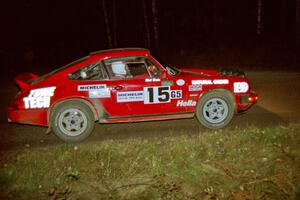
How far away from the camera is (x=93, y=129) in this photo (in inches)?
348

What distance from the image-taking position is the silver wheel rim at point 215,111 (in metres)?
8.48

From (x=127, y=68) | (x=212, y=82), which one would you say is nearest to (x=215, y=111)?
(x=212, y=82)

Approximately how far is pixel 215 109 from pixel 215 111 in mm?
42

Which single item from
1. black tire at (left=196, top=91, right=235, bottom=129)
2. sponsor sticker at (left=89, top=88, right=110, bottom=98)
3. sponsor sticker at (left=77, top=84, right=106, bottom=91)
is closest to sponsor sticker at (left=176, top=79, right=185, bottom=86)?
black tire at (left=196, top=91, right=235, bottom=129)

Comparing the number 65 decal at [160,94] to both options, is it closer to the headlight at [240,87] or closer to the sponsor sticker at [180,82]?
the sponsor sticker at [180,82]

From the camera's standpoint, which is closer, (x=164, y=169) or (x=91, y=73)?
(x=164, y=169)

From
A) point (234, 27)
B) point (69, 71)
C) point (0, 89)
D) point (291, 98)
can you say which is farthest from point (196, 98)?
point (234, 27)

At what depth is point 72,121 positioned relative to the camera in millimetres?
8070

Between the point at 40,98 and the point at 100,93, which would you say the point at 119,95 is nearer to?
the point at 100,93

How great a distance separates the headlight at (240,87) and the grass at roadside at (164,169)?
1163 mm

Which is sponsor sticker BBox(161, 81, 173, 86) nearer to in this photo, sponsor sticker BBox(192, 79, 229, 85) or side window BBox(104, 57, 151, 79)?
side window BBox(104, 57, 151, 79)

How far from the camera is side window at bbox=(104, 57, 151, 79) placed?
8.13 metres

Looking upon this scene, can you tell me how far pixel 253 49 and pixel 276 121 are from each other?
1211 cm

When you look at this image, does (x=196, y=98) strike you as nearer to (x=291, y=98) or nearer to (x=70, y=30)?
(x=291, y=98)
